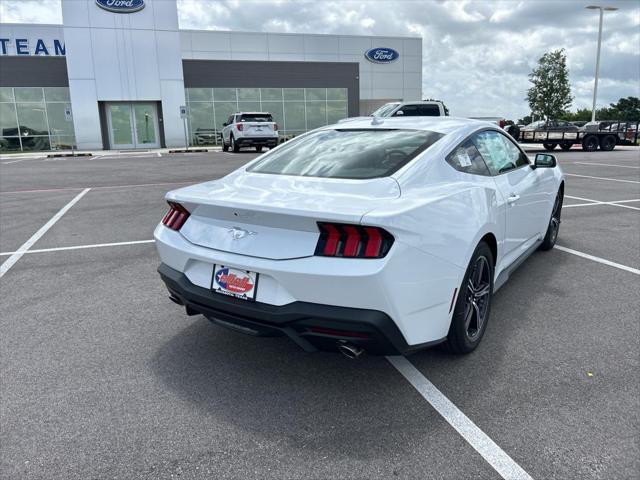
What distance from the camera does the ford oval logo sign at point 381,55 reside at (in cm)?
4406

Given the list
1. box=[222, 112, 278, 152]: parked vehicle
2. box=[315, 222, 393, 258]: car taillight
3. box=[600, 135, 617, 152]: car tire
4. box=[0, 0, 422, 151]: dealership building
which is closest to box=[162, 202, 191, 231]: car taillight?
box=[315, 222, 393, 258]: car taillight

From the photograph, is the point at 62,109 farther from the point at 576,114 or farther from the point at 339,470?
the point at 576,114

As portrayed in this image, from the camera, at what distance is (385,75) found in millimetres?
44969

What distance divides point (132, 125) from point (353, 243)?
106 ft

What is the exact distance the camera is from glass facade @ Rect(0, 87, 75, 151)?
103 feet

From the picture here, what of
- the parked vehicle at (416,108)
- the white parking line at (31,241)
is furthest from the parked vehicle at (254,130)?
the white parking line at (31,241)

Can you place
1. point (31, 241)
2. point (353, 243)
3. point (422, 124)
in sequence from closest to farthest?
point (353, 243), point (422, 124), point (31, 241)

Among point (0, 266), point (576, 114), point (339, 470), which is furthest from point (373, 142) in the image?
point (576, 114)

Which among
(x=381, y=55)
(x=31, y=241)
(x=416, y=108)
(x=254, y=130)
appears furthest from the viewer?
(x=381, y=55)

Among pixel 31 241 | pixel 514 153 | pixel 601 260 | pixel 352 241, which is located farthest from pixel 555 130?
pixel 352 241

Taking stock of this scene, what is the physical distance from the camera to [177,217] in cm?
324

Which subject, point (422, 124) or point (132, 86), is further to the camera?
point (132, 86)

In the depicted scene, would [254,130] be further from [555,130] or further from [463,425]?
[463,425]

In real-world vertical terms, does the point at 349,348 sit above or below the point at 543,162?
below
